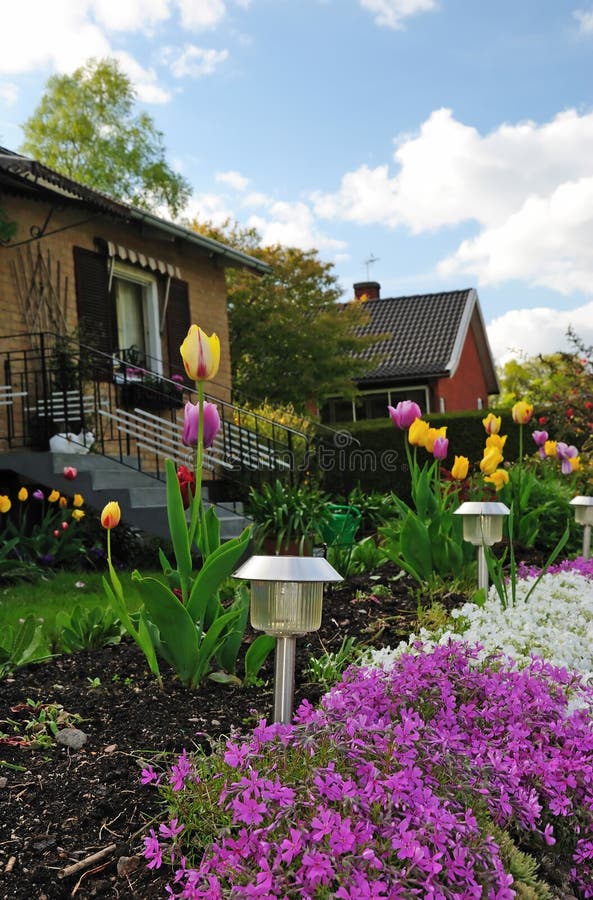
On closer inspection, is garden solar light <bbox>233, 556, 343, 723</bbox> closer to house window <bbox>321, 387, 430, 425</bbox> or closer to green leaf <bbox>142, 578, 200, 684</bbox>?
green leaf <bbox>142, 578, 200, 684</bbox>

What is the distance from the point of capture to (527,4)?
628cm

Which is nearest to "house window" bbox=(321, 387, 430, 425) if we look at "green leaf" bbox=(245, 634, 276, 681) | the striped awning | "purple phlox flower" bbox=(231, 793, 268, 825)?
the striped awning

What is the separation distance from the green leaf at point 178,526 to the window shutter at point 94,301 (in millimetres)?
7730

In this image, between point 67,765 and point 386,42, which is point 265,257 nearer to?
point 386,42

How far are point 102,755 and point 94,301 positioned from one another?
9000 millimetres

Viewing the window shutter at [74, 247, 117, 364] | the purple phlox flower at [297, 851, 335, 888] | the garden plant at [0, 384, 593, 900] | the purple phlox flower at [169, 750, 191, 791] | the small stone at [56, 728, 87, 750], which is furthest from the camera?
the window shutter at [74, 247, 117, 364]

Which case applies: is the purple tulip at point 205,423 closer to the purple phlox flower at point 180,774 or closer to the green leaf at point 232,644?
the green leaf at point 232,644

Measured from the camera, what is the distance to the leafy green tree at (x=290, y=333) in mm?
19266

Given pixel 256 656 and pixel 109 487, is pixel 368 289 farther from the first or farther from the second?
pixel 256 656

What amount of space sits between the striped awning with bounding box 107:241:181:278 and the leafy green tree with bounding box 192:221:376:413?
667 cm

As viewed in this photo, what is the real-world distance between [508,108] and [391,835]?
23.3ft

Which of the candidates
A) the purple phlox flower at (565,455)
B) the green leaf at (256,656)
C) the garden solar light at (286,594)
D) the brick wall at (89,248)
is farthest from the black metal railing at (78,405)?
the garden solar light at (286,594)

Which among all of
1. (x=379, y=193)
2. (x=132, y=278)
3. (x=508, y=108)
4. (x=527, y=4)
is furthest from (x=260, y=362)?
(x=527, y=4)

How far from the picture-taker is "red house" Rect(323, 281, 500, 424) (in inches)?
949
